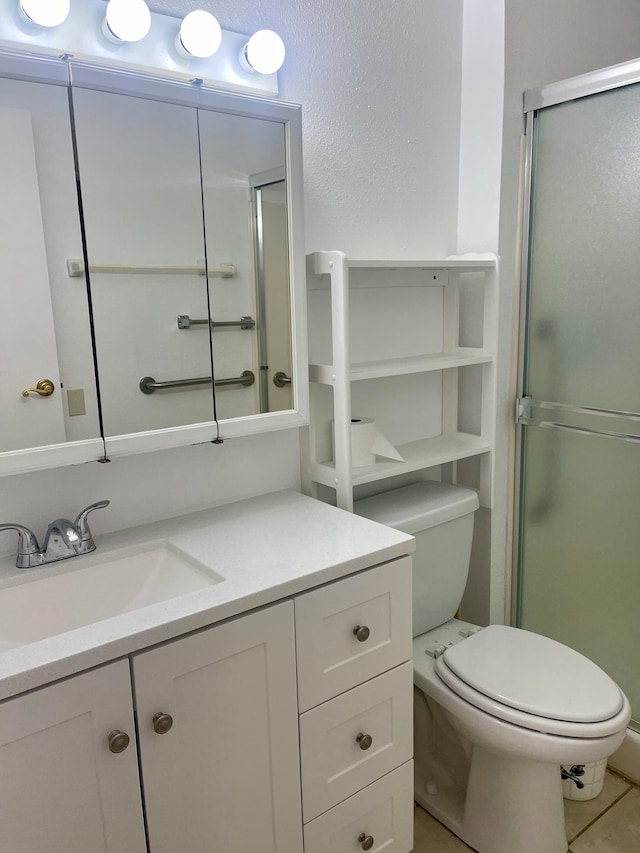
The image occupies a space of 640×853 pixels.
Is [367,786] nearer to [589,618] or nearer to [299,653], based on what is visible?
[299,653]

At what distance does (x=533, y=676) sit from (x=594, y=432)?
71 cm

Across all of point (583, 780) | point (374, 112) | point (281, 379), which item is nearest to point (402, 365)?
point (281, 379)

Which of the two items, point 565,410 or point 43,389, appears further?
point 565,410

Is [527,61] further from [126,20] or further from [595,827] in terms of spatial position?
[595,827]

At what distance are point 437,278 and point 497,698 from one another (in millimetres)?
1143

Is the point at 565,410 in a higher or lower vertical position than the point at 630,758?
higher

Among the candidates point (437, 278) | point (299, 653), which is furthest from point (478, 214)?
point (299, 653)

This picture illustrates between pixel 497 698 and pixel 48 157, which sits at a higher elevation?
pixel 48 157

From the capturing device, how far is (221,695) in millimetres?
1114

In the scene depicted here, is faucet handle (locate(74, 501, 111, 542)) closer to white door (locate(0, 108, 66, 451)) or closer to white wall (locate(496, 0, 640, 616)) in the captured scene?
white door (locate(0, 108, 66, 451))

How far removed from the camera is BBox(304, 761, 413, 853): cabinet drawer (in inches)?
51.7

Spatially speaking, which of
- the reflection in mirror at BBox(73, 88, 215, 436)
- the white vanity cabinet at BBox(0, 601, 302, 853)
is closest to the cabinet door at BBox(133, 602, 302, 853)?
the white vanity cabinet at BBox(0, 601, 302, 853)

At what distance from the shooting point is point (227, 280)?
1.44m

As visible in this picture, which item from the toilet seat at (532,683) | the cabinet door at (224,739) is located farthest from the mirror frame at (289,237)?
the toilet seat at (532,683)
